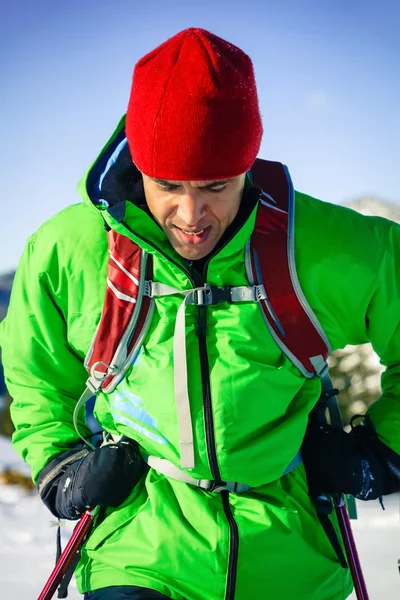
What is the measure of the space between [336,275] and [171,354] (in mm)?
536

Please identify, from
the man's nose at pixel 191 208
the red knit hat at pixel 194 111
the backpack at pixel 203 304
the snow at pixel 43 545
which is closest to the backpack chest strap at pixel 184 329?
the backpack at pixel 203 304

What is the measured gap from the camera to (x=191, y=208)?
2074 mm

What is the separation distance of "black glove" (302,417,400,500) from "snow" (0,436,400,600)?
1.05 meters

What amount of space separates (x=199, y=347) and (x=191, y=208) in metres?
0.41

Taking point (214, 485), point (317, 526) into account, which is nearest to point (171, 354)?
point (214, 485)

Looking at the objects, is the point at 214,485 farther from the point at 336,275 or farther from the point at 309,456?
the point at 336,275

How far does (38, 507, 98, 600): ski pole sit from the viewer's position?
232cm

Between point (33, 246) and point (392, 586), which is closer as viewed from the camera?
point (33, 246)

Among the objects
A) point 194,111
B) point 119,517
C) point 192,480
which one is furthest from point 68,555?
point 194,111

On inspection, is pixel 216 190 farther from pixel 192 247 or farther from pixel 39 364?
pixel 39 364

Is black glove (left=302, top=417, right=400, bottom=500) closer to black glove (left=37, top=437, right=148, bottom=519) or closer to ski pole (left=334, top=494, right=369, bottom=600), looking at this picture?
ski pole (left=334, top=494, right=369, bottom=600)

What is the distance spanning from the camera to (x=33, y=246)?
2447mm

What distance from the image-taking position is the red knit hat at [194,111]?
1997 millimetres

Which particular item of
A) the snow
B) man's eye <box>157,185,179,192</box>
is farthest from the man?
the snow
